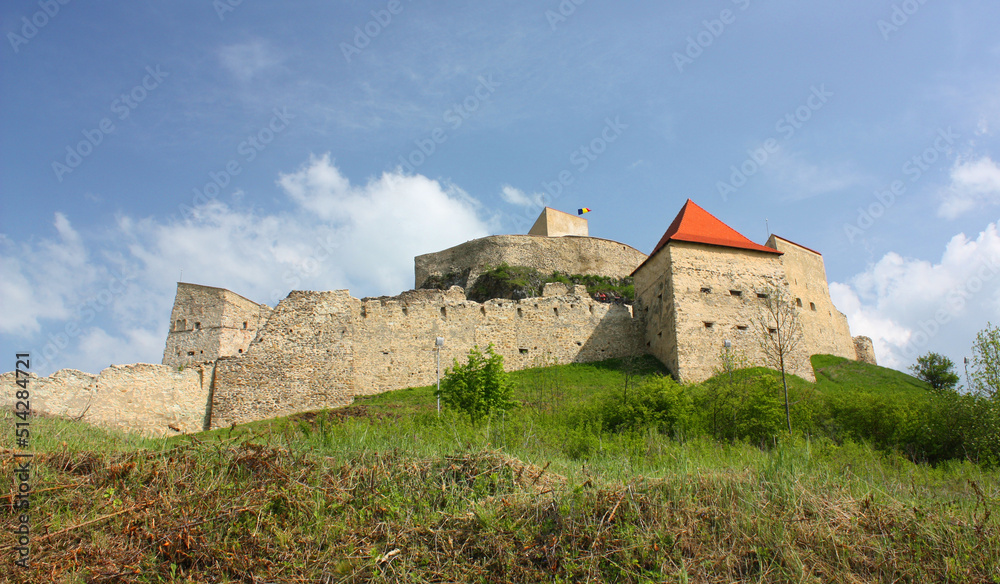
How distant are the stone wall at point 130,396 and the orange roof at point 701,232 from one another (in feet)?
57.1

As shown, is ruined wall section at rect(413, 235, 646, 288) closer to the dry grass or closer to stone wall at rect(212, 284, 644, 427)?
stone wall at rect(212, 284, 644, 427)

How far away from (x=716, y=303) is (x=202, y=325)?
2501 centimetres

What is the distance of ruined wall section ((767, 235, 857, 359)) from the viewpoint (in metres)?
27.7

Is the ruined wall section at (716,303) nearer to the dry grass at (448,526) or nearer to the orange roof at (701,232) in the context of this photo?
the orange roof at (701,232)

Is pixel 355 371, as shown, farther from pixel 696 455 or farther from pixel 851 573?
pixel 851 573

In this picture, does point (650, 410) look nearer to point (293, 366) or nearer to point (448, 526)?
point (448, 526)

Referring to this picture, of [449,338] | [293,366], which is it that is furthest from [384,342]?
[293,366]

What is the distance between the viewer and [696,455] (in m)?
8.79

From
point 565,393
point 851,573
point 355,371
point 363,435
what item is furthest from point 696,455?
point 355,371

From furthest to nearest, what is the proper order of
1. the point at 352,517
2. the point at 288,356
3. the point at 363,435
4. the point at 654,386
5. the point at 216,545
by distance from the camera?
the point at 288,356 < the point at 654,386 < the point at 363,435 < the point at 352,517 < the point at 216,545

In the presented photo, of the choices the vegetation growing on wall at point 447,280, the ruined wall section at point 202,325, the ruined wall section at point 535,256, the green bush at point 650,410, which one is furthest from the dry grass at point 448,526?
the vegetation growing on wall at point 447,280

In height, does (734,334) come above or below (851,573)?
above

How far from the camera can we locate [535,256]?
39656mm

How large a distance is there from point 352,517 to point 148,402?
563 inches
